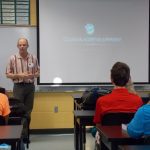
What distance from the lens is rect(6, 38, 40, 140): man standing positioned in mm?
5785

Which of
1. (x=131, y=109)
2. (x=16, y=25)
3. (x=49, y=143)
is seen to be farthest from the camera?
(x=16, y=25)

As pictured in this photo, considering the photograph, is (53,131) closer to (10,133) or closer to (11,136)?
(10,133)

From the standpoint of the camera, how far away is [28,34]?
6359 millimetres

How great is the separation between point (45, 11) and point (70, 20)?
47 centimetres

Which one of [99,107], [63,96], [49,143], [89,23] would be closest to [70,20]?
[89,23]

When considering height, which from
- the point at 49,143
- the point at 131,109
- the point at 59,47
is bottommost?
the point at 49,143

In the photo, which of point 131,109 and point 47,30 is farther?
point 47,30

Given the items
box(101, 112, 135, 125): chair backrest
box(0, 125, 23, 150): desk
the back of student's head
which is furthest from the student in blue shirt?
the back of student's head

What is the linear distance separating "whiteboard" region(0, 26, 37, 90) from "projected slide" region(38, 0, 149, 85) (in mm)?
196

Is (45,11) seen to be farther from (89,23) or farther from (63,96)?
(63,96)

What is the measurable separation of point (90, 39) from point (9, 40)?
1452 mm

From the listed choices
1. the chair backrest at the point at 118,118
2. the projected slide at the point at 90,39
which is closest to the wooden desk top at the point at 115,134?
the chair backrest at the point at 118,118

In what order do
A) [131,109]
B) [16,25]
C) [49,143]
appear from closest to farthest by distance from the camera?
1. [131,109]
2. [49,143]
3. [16,25]

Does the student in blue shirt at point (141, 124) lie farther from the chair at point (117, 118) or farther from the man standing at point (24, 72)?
the man standing at point (24, 72)
